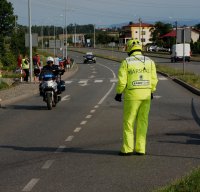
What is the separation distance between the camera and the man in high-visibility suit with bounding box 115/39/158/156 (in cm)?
930

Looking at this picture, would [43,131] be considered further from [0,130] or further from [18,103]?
[18,103]

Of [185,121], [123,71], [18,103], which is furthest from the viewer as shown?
[18,103]

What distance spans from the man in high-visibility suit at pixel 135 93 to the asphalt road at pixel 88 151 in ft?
0.93

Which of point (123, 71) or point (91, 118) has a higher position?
point (123, 71)

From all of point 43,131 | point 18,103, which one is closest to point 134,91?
point 43,131

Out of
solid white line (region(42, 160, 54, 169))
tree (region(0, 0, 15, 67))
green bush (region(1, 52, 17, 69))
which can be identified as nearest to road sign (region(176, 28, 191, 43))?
green bush (region(1, 52, 17, 69))

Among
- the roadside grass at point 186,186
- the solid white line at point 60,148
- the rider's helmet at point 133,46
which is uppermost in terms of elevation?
the rider's helmet at point 133,46

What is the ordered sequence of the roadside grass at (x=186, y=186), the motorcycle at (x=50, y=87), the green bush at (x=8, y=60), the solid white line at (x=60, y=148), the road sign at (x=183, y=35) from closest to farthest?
the roadside grass at (x=186, y=186)
the solid white line at (x=60, y=148)
the motorcycle at (x=50, y=87)
the road sign at (x=183, y=35)
the green bush at (x=8, y=60)

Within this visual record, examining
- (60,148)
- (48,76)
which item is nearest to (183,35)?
(48,76)

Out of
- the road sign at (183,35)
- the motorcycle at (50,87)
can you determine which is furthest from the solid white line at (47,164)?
the road sign at (183,35)

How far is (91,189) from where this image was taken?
7016 millimetres

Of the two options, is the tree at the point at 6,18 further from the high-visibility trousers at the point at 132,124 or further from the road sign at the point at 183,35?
the high-visibility trousers at the point at 132,124

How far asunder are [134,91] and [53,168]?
6.37 ft

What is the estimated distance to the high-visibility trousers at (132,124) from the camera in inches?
366
